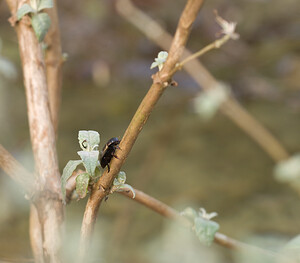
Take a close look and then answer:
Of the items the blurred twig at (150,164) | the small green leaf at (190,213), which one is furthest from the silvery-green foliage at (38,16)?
the blurred twig at (150,164)

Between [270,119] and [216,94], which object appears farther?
[270,119]

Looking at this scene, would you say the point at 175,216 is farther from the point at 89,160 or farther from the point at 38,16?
the point at 38,16

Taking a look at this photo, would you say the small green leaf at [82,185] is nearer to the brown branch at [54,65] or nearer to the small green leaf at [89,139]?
the small green leaf at [89,139]

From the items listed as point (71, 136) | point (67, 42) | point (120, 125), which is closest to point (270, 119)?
point (120, 125)

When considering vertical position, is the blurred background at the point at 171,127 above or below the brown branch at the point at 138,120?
above

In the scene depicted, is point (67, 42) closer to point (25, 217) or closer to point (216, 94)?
point (25, 217)

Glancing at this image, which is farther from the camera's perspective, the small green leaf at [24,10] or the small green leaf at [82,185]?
the small green leaf at [24,10]

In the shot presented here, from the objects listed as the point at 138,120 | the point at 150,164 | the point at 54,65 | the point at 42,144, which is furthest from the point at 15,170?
the point at 150,164
